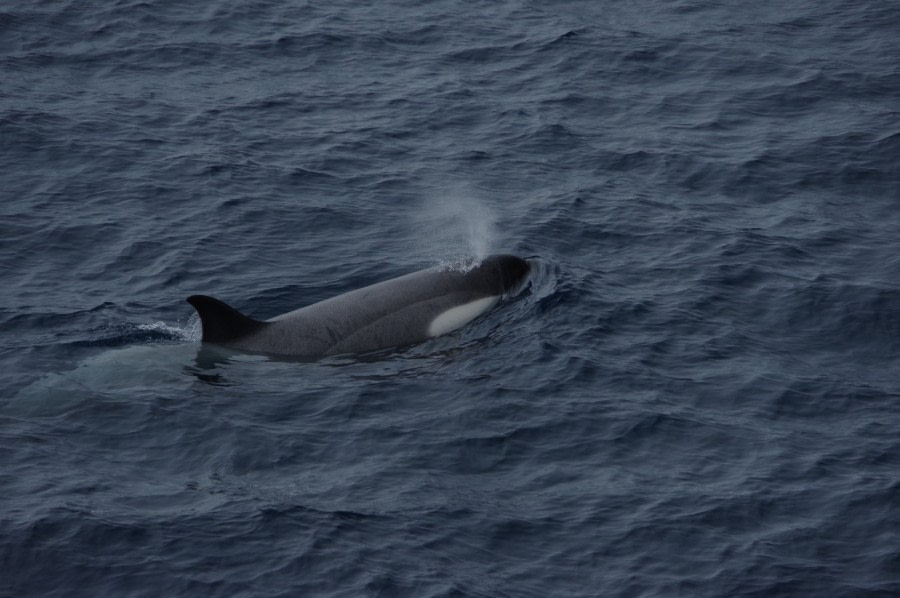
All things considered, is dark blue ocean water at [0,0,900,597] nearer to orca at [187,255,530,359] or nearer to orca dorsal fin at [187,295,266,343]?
orca at [187,255,530,359]

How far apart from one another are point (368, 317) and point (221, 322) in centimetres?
251

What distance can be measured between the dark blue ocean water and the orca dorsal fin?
18.7 inches

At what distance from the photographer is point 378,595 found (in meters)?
15.2

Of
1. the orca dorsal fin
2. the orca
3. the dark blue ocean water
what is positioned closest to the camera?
the dark blue ocean water

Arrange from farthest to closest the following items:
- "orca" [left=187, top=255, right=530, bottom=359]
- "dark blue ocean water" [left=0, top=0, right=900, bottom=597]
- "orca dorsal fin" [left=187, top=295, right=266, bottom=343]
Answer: "orca" [left=187, top=255, right=530, bottom=359] → "orca dorsal fin" [left=187, top=295, right=266, bottom=343] → "dark blue ocean water" [left=0, top=0, right=900, bottom=597]

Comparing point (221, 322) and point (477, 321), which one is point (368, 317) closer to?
point (477, 321)

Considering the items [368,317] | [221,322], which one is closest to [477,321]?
[368,317]

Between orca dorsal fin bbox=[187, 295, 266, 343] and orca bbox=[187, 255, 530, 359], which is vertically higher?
orca dorsal fin bbox=[187, 295, 266, 343]

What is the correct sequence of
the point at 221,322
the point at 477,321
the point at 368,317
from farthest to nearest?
1. the point at 477,321
2. the point at 368,317
3. the point at 221,322

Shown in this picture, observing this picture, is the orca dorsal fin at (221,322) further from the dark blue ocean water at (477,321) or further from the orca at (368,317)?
the dark blue ocean water at (477,321)

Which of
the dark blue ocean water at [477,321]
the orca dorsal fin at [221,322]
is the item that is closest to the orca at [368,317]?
the orca dorsal fin at [221,322]

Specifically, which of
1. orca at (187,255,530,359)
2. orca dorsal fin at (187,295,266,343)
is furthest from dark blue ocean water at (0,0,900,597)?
orca dorsal fin at (187,295,266,343)

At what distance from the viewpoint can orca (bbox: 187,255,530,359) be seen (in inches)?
834

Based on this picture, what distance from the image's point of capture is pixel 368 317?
71.1ft
